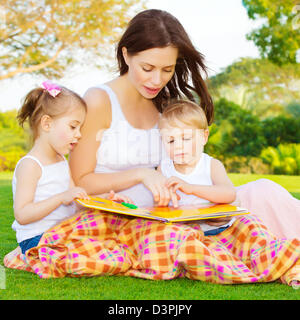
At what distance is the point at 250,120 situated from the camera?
48.6 ft

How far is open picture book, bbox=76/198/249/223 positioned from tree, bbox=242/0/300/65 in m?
15.5

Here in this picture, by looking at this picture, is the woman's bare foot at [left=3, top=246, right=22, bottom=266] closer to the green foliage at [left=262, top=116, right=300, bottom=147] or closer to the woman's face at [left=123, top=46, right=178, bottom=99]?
the woman's face at [left=123, top=46, right=178, bottom=99]

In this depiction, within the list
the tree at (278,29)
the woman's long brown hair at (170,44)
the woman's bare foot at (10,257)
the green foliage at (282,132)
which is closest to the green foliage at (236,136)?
the green foliage at (282,132)

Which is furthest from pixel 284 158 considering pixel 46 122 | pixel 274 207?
pixel 46 122

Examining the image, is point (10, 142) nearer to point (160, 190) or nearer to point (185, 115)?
point (185, 115)

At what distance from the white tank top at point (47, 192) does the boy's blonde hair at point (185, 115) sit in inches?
28.3

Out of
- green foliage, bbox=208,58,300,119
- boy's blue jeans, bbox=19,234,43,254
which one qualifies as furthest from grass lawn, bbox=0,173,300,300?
green foliage, bbox=208,58,300,119

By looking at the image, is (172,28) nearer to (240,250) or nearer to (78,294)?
(240,250)

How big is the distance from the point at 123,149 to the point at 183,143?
1.49 feet

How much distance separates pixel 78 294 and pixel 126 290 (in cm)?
23

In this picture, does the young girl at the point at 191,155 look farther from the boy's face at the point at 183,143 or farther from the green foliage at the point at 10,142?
the green foliage at the point at 10,142

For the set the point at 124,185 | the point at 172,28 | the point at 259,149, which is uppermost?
the point at 172,28
